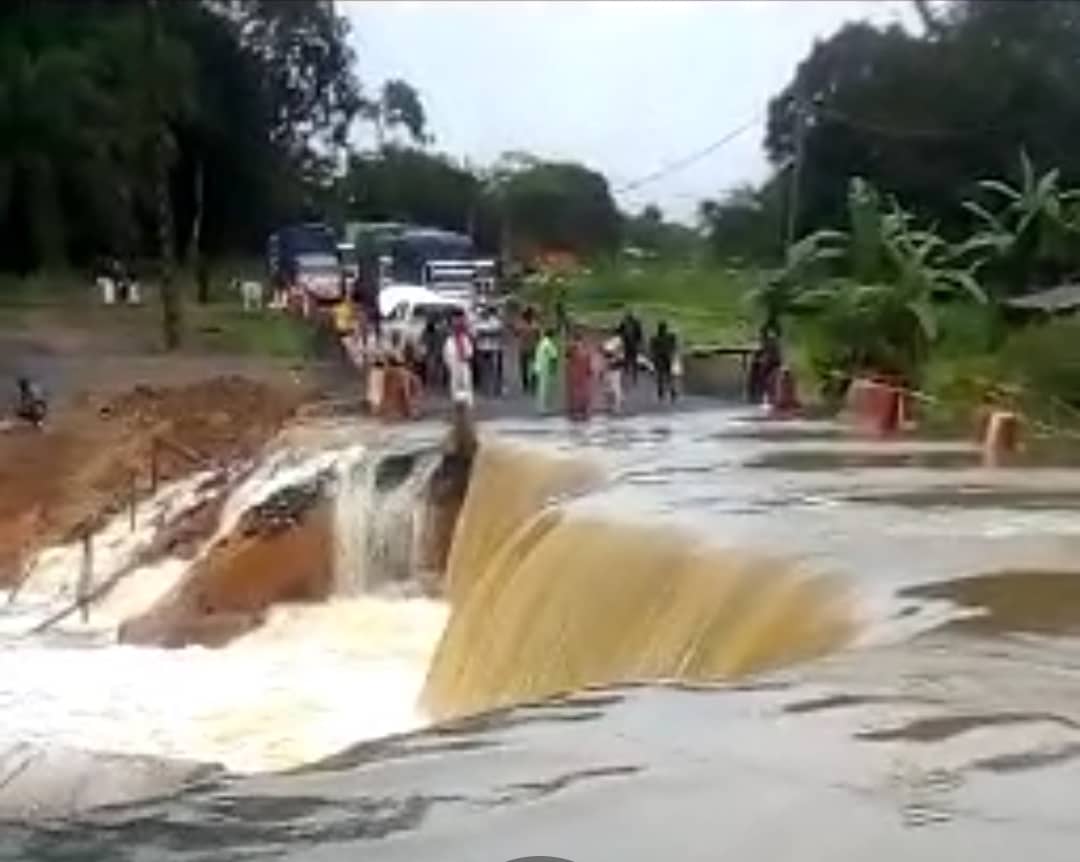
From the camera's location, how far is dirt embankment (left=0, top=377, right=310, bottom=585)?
29.6m

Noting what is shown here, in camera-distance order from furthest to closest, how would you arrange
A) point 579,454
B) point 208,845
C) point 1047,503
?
point 579,454 → point 1047,503 → point 208,845

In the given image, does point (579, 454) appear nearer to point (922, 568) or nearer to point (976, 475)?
point (976, 475)

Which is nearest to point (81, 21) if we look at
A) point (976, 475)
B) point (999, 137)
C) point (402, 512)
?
point (999, 137)

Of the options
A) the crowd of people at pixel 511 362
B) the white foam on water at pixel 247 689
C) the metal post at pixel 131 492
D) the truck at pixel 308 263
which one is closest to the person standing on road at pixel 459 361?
the crowd of people at pixel 511 362

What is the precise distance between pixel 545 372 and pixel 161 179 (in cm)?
1499

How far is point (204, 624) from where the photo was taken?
74.0ft

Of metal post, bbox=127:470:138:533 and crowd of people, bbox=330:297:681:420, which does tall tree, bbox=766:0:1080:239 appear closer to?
crowd of people, bbox=330:297:681:420

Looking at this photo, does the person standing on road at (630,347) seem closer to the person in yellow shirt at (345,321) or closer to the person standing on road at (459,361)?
the person standing on road at (459,361)

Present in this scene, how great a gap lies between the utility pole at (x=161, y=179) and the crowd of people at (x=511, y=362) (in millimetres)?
2736

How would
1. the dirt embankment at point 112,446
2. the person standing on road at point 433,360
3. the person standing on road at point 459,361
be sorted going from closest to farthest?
the person standing on road at point 459,361 < the dirt embankment at point 112,446 < the person standing on road at point 433,360

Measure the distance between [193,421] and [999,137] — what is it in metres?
26.2

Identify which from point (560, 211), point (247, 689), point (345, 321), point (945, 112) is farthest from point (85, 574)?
point (560, 211)

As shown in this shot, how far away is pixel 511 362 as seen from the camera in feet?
125

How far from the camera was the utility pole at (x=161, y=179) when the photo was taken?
136 feet
